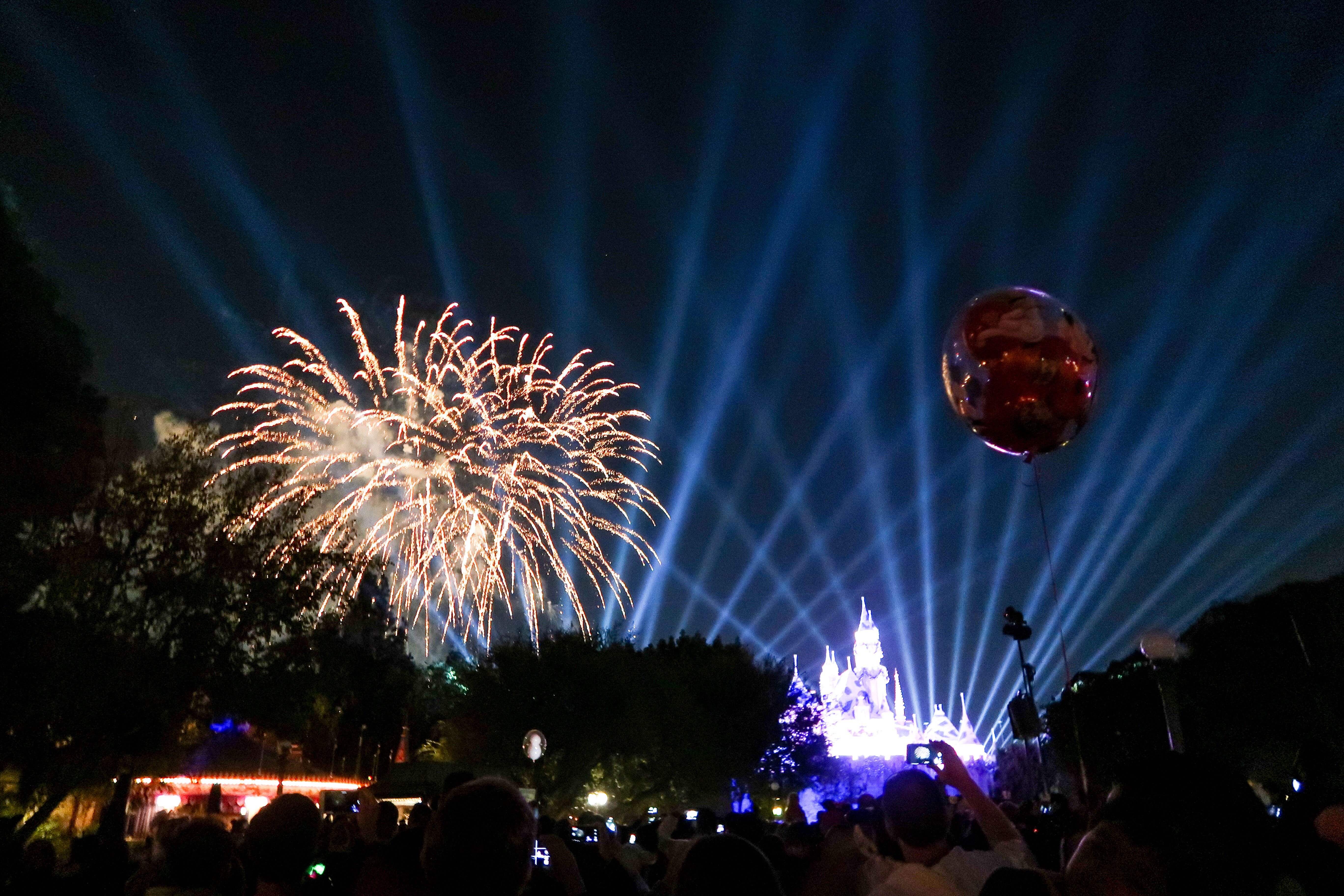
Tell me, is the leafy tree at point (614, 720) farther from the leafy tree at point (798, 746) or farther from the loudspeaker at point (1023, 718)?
the loudspeaker at point (1023, 718)

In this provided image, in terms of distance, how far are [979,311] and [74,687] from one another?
16.6 meters

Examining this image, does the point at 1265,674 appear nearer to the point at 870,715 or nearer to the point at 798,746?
the point at 798,746

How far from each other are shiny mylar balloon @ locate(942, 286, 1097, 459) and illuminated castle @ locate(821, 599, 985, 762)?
→ 325 feet

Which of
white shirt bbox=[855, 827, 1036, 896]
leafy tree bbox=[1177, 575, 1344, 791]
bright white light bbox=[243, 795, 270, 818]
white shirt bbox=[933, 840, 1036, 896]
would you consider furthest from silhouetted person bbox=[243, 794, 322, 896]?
leafy tree bbox=[1177, 575, 1344, 791]

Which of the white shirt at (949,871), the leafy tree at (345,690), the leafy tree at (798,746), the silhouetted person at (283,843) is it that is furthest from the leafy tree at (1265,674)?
the silhouetted person at (283,843)

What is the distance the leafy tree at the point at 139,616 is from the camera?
15500 millimetres

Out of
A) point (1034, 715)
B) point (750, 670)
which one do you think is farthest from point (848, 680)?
point (1034, 715)

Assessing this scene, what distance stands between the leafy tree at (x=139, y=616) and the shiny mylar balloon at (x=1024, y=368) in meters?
15.8

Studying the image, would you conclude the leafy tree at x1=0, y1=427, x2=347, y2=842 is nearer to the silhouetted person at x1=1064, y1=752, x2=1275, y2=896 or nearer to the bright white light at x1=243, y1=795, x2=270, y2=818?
the silhouetted person at x1=1064, y1=752, x2=1275, y2=896

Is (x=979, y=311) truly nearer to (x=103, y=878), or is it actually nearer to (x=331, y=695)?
(x=103, y=878)

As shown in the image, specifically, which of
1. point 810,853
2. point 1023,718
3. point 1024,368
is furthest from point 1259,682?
point 810,853

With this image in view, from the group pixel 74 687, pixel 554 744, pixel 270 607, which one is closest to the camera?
pixel 74 687

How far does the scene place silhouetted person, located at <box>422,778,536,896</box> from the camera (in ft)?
8.75

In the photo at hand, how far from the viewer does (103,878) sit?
726 cm
